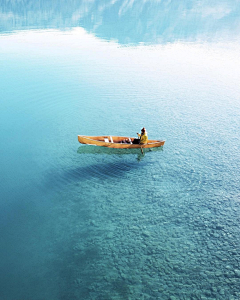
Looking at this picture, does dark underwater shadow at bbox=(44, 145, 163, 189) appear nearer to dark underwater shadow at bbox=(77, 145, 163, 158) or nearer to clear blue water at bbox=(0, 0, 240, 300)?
dark underwater shadow at bbox=(77, 145, 163, 158)

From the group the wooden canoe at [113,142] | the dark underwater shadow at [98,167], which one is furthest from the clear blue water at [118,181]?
the wooden canoe at [113,142]

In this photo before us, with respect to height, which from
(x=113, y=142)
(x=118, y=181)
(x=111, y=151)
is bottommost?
(x=118, y=181)

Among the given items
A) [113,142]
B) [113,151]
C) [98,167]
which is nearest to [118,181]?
[98,167]

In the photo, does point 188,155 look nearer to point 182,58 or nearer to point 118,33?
point 182,58

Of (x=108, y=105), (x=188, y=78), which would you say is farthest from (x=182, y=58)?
(x=108, y=105)

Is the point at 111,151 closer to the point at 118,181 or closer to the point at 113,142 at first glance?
the point at 113,142

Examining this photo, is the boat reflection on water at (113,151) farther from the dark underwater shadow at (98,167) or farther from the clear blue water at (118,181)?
the clear blue water at (118,181)

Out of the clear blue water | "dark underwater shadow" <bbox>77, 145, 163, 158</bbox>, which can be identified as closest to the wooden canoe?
"dark underwater shadow" <bbox>77, 145, 163, 158</bbox>

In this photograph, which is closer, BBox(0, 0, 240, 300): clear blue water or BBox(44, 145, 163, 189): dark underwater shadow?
BBox(0, 0, 240, 300): clear blue water
